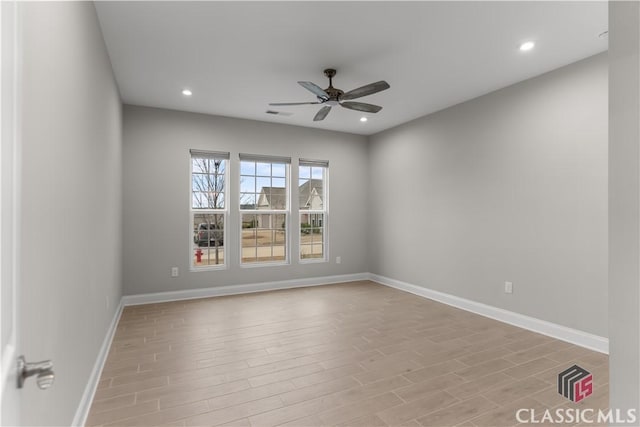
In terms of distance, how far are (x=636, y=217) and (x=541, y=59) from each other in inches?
123

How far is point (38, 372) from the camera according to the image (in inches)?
30.6

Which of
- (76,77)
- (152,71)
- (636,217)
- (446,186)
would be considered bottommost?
(636,217)

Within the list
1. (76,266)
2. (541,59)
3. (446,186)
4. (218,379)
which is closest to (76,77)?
(76,266)

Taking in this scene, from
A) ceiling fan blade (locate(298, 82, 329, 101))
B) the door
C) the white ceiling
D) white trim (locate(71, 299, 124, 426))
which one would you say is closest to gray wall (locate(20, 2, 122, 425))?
white trim (locate(71, 299, 124, 426))

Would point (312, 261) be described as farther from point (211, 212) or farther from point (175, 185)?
point (175, 185)

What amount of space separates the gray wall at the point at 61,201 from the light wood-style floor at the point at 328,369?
50 centimetres

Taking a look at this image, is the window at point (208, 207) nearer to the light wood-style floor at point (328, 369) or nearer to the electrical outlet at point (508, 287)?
the light wood-style floor at point (328, 369)

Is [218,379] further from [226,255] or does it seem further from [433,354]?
[226,255]

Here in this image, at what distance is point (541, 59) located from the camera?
331 cm

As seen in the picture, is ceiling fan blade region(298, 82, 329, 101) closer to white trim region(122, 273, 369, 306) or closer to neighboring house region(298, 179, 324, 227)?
neighboring house region(298, 179, 324, 227)

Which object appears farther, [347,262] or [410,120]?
[347,262]

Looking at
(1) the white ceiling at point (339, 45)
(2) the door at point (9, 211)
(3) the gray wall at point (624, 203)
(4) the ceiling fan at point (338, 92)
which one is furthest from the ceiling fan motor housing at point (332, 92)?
(2) the door at point (9, 211)

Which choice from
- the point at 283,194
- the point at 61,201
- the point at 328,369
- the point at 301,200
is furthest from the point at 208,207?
the point at 61,201

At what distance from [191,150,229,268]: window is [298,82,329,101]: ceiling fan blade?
2403 mm
